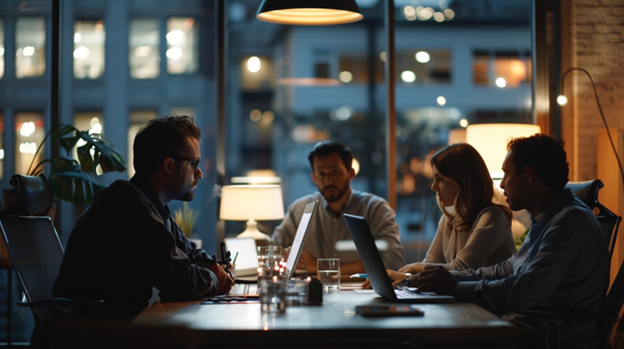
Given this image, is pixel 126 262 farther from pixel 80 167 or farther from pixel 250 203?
pixel 80 167

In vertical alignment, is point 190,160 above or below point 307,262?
above

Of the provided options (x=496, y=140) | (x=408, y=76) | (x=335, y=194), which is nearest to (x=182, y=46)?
(x=408, y=76)

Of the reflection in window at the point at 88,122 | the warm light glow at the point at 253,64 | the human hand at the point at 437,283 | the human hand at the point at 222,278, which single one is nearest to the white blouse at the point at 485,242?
the human hand at the point at 437,283

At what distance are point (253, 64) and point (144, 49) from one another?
903 mm

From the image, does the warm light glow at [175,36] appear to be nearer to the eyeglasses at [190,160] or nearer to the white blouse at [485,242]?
the eyeglasses at [190,160]

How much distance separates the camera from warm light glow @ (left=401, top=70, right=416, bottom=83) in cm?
489

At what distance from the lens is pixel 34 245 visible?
2.51 meters

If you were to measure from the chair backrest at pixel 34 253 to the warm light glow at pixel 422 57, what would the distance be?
3375 millimetres

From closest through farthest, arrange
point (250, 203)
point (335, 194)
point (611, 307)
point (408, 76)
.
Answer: point (611, 307), point (335, 194), point (250, 203), point (408, 76)

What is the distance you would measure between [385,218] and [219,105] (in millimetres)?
1783

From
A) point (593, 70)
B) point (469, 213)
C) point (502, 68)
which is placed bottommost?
point (469, 213)

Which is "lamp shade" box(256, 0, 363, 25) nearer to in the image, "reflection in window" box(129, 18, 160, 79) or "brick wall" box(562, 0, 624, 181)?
"reflection in window" box(129, 18, 160, 79)

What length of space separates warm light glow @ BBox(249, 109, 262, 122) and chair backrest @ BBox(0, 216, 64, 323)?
2.46 meters

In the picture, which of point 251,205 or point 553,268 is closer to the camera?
point 553,268
